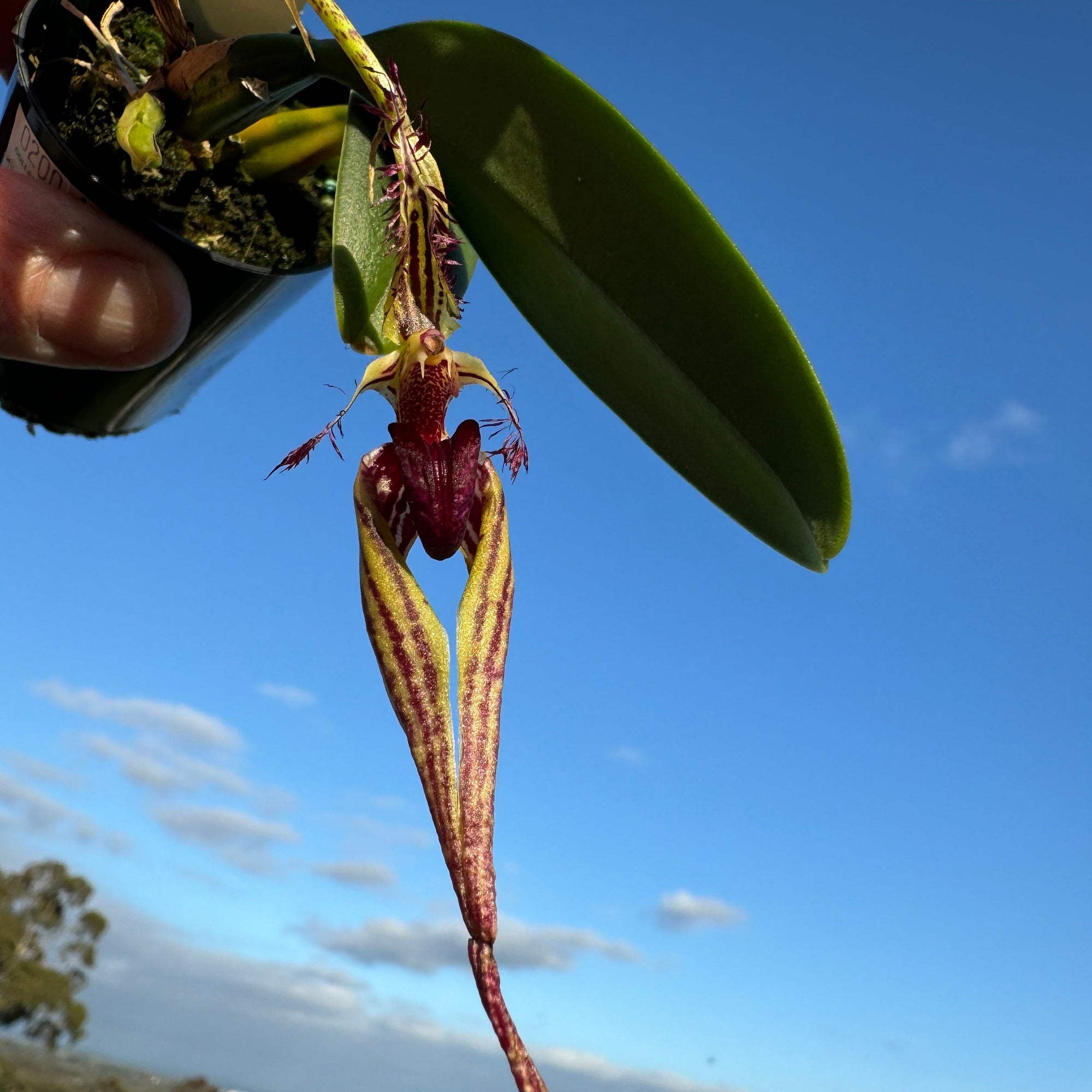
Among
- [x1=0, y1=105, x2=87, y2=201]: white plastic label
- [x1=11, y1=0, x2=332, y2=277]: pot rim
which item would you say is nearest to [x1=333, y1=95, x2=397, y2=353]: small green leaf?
[x1=11, y1=0, x2=332, y2=277]: pot rim

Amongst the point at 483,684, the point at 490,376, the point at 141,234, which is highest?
the point at 141,234

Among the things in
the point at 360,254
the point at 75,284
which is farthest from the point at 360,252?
the point at 75,284

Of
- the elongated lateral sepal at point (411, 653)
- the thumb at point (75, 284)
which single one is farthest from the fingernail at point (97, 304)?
the elongated lateral sepal at point (411, 653)

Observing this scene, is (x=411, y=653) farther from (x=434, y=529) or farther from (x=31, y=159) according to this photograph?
(x=31, y=159)

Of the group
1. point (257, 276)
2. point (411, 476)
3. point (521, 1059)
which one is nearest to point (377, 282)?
point (411, 476)

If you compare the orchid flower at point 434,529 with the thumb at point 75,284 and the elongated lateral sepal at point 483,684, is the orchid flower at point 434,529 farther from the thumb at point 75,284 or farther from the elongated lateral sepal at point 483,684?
the thumb at point 75,284
